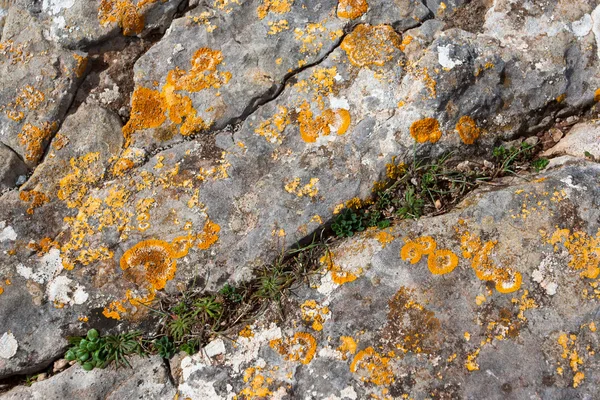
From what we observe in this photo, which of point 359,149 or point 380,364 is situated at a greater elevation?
point 359,149

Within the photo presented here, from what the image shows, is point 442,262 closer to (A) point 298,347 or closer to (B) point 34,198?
(A) point 298,347

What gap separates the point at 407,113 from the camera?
3.28 m

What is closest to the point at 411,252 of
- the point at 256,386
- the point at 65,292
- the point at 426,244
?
the point at 426,244

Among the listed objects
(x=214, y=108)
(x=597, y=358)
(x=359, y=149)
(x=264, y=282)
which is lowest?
(x=597, y=358)

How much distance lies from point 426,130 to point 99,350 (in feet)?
8.72

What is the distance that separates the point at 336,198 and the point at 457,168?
917mm

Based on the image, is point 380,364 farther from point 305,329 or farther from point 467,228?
point 467,228

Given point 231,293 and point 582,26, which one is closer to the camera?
point 231,293

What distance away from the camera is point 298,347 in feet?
9.51

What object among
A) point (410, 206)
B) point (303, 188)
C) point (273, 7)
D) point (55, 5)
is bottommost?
point (410, 206)

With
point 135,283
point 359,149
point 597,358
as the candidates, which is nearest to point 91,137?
point 135,283

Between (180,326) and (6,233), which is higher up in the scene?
(6,233)

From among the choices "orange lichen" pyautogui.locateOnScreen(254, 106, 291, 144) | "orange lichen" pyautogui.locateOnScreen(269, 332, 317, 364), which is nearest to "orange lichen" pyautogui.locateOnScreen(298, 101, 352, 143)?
"orange lichen" pyautogui.locateOnScreen(254, 106, 291, 144)

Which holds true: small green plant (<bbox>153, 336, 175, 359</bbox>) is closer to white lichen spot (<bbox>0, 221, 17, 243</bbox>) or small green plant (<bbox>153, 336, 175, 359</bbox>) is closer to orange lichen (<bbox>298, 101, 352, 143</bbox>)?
white lichen spot (<bbox>0, 221, 17, 243</bbox>)
